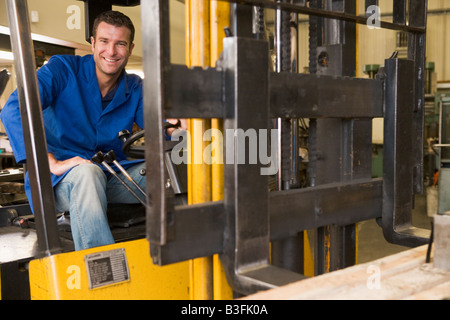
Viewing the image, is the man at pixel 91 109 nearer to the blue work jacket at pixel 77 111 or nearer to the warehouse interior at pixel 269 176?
the blue work jacket at pixel 77 111

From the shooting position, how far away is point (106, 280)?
1.88m

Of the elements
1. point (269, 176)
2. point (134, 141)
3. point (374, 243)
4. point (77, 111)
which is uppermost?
point (77, 111)

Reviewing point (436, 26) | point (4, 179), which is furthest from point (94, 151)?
point (436, 26)

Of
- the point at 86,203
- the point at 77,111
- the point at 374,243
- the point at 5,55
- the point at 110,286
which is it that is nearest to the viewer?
the point at 110,286

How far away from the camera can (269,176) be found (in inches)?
76.3

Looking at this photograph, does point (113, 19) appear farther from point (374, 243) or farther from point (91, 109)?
point (374, 243)

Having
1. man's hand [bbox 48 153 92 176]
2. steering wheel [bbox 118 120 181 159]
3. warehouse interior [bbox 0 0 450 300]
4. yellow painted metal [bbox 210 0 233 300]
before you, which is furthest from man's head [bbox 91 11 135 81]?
yellow painted metal [bbox 210 0 233 300]

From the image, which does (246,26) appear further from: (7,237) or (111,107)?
(7,237)

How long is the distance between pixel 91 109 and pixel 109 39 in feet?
1.26

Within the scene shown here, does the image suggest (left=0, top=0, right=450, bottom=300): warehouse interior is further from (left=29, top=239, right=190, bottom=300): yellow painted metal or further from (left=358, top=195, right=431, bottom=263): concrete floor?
(left=358, top=195, right=431, bottom=263): concrete floor

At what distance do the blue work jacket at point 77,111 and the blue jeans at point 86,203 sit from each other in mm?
136

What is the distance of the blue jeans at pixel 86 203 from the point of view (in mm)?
2164

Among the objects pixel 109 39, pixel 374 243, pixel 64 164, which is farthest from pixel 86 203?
pixel 374 243

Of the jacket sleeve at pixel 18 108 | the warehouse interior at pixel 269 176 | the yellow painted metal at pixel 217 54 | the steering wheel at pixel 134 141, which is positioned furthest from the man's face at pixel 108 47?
the yellow painted metal at pixel 217 54
